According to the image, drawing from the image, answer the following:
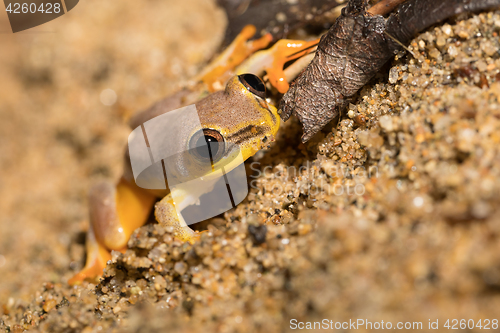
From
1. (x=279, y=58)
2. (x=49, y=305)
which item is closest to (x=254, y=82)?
(x=279, y=58)

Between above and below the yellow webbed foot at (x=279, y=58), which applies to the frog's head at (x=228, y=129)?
below

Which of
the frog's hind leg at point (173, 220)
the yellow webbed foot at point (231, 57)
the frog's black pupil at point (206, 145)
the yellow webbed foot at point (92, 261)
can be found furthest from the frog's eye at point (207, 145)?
the yellow webbed foot at point (92, 261)

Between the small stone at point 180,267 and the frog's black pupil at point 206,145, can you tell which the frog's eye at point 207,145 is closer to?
the frog's black pupil at point 206,145

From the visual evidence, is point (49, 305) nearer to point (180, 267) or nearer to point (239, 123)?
point (180, 267)

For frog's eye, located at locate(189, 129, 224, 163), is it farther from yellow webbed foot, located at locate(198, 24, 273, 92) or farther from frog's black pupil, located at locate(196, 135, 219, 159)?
yellow webbed foot, located at locate(198, 24, 273, 92)

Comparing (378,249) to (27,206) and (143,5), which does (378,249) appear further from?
(143,5)

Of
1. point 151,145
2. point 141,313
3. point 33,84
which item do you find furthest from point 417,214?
point 33,84

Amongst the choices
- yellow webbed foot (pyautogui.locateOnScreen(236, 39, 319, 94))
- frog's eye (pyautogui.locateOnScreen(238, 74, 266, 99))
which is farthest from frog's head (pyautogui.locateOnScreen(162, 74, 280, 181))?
yellow webbed foot (pyautogui.locateOnScreen(236, 39, 319, 94))
